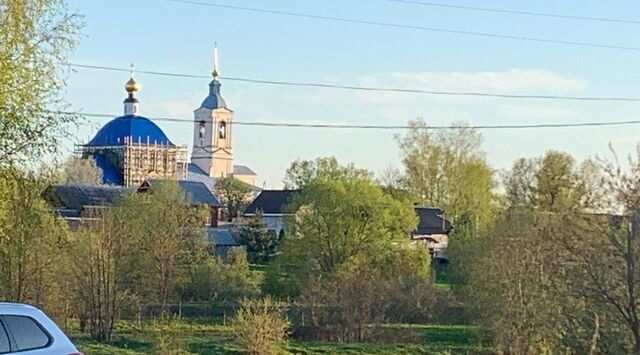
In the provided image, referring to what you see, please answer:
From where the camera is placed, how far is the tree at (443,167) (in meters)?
66.2

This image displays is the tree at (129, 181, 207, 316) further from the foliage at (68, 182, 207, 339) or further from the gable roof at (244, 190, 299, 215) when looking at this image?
the gable roof at (244, 190, 299, 215)

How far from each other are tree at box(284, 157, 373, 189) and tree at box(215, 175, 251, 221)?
128 feet

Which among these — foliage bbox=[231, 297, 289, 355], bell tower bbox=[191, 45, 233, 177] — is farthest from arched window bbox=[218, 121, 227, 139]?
foliage bbox=[231, 297, 289, 355]

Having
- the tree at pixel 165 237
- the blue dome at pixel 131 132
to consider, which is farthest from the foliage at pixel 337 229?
the blue dome at pixel 131 132

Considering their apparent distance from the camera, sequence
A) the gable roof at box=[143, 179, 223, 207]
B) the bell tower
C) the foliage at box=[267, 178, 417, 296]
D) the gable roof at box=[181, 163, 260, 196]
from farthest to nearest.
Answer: the bell tower
the gable roof at box=[181, 163, 260, 196]
the gable roof at box=[143, 179, 223, 207]
the foliage at box=[267, 178, 417, 296]

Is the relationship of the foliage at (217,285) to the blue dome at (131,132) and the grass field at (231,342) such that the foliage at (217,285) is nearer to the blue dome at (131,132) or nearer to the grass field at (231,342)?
the grass field at (231,342)

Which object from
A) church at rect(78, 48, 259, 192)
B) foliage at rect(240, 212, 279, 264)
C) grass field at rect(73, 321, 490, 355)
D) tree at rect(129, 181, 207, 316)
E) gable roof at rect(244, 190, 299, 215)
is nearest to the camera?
grass field at rect(73, 321, 490, 355)

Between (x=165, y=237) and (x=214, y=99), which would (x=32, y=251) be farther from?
(x=214, y=99)

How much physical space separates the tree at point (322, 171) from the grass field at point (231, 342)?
11932 millimetres

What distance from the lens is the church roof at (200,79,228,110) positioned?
5079 inches

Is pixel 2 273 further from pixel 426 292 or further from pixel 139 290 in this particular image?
pixel 426 292

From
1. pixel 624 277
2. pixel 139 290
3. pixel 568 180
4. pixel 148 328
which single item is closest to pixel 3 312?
pixel 624 277

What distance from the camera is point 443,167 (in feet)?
221

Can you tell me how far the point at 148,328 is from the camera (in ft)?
106
